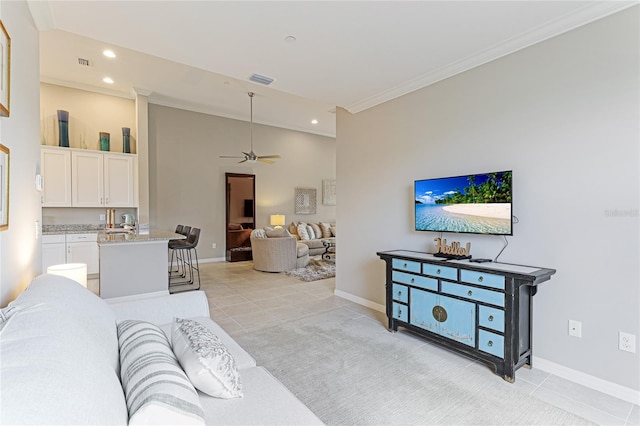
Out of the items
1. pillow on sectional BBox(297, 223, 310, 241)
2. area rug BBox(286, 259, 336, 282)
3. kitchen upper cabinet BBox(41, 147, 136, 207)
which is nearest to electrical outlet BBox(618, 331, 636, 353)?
area rug BBox(286, 259, 336, 282)

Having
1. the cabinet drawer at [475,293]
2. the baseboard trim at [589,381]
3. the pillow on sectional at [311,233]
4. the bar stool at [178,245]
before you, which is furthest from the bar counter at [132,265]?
the baseboard trim at [589,381]

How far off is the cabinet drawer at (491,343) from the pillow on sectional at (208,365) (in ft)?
6.70

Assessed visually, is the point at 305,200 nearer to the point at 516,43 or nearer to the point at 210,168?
the point at 210,168

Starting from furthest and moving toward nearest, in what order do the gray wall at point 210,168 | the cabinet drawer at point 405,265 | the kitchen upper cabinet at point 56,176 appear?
the gray wall at point 210,168, the kitchen upper cabinet at point 56,176, the cabinet drawer at point 405,265

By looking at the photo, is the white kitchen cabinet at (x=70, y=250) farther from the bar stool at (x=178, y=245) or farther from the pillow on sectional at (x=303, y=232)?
the pillow on sectional at (x=303, y=232)

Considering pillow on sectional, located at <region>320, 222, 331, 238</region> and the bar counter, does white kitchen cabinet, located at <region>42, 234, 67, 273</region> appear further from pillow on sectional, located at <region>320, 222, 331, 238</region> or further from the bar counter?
pillow on sectional, located at <region>320, 222, 331, 238</region>

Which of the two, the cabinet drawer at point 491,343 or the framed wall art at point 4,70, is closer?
the framed wall art at point 4,70

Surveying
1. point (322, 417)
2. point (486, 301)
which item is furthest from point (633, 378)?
point (322, 417)

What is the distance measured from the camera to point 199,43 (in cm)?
277

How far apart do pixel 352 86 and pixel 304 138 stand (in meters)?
5.44

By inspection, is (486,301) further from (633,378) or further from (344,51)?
(344,51)

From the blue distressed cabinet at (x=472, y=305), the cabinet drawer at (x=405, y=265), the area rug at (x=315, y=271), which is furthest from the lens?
the area rug at (x=315, y=271)

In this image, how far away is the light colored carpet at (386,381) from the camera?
6.40 feet

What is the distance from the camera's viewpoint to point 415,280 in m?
3.05
